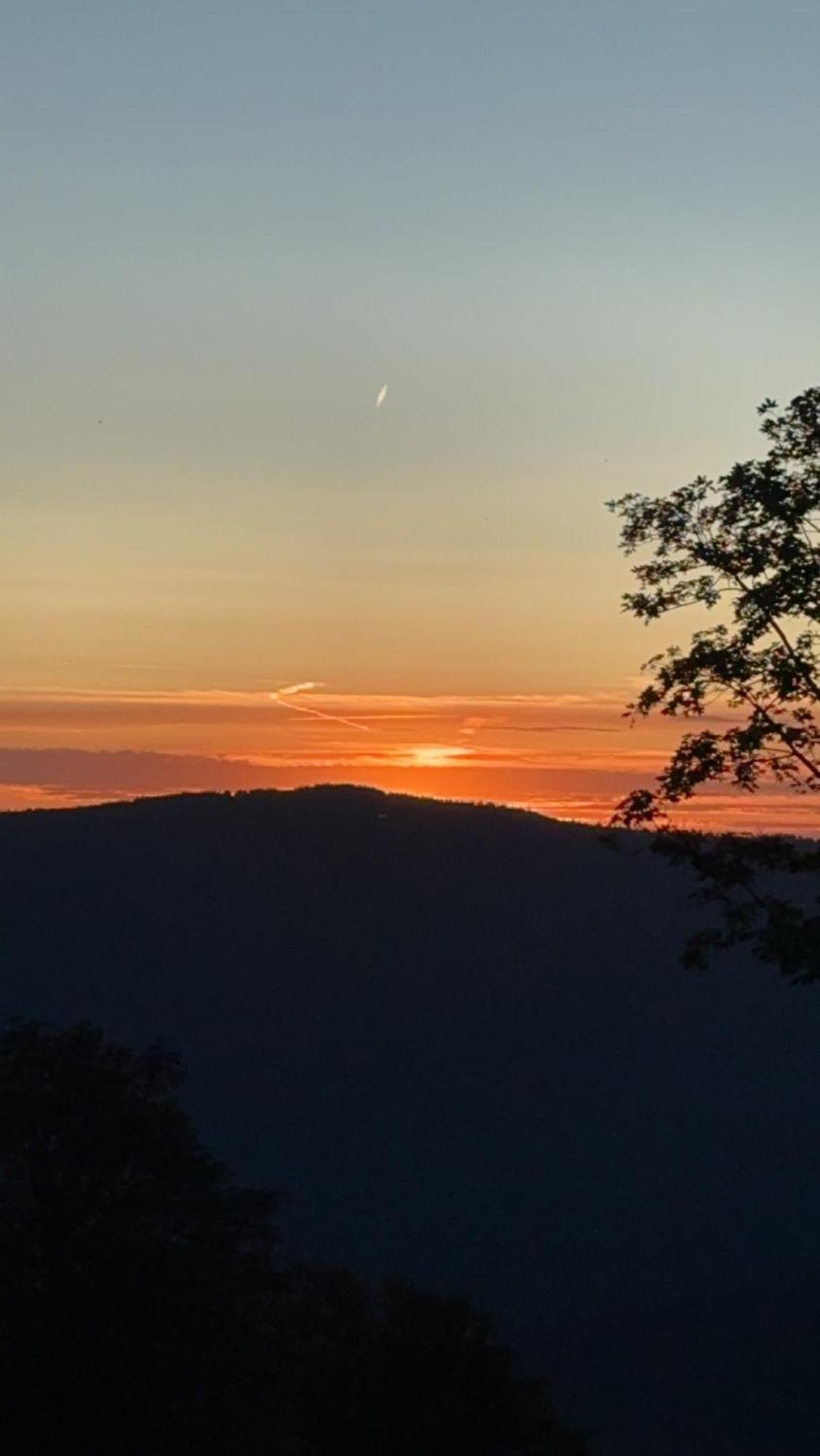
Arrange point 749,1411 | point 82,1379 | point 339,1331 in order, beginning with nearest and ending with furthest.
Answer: point 82,1379 → point 339,1331 → point 749,1411

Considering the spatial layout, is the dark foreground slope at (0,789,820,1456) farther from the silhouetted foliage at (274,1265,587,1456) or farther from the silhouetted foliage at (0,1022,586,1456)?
the silhouetted foliage at (0,1022,586,1456)

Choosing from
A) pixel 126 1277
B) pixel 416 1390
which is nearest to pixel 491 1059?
pixel 416 1390

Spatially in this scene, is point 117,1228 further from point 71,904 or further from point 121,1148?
point 71,904

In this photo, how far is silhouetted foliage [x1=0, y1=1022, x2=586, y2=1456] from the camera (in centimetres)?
1880

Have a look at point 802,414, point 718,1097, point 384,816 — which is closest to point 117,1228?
point 802,414

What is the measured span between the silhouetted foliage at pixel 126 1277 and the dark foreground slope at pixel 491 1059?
51.7m

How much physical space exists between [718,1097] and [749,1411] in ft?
132

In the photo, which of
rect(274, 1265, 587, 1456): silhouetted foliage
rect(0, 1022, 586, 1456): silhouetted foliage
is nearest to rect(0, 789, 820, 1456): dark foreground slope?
rect(274, 1265, 587, 1456): silhouetted foliage

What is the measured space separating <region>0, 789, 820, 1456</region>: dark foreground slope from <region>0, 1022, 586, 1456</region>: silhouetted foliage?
5168cm

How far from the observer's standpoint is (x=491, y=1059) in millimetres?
115688

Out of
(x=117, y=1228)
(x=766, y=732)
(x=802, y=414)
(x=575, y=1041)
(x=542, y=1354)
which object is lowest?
(x=542, y=1354)

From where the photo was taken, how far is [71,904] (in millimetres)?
128375

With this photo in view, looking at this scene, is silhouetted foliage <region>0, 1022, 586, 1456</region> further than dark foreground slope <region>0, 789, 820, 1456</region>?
No

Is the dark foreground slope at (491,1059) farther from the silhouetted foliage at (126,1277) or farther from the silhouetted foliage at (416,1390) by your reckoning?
the silhouetted foliage at (126,1277)
